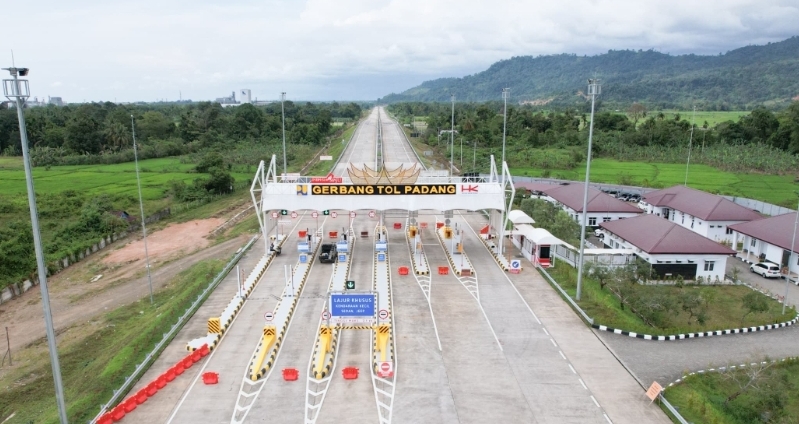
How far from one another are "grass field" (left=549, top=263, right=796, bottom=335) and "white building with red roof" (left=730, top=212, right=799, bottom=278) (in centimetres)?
477

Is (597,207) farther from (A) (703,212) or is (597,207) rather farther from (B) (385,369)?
(B) (385,369)

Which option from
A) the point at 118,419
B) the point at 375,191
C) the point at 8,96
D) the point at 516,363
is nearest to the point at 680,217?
the point at 375,191

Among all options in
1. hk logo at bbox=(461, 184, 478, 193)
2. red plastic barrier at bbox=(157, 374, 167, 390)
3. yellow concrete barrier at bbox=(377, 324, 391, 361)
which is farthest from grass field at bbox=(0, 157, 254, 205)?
yellow concrete barrier at bbox=(377, 324, 391, 361)

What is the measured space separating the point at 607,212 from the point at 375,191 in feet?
71.7

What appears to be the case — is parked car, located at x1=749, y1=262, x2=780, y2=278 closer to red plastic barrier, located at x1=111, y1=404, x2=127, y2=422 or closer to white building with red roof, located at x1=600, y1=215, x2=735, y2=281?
white building with red roof, located at x1=600, y1=215, x2=735, y2=281

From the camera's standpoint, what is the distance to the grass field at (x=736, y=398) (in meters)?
19.2

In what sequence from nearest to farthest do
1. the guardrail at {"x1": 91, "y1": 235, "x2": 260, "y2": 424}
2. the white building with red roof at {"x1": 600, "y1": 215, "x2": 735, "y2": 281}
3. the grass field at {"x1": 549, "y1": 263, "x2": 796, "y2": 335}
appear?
1. the guardrail at {"x1": 91, "y1": 235, "x2": 260, "y2": 424}
2. the grass field at {"x1": 549, "y1": 263, "x2": 796, "y2": 335}
3. the white building with red roof at {"x1": 600, "y1": 215, "x2": 735, "y2": 281}

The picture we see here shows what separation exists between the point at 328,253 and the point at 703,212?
30565mm

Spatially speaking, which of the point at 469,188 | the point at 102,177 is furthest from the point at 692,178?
the point at 102,177

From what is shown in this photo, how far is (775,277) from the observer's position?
119 ft

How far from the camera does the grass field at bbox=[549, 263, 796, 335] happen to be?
27.4 m

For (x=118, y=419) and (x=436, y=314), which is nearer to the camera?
(x=118, y=419)

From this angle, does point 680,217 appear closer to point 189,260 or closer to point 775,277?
point 775,277

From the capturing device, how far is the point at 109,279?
41.0 meters
